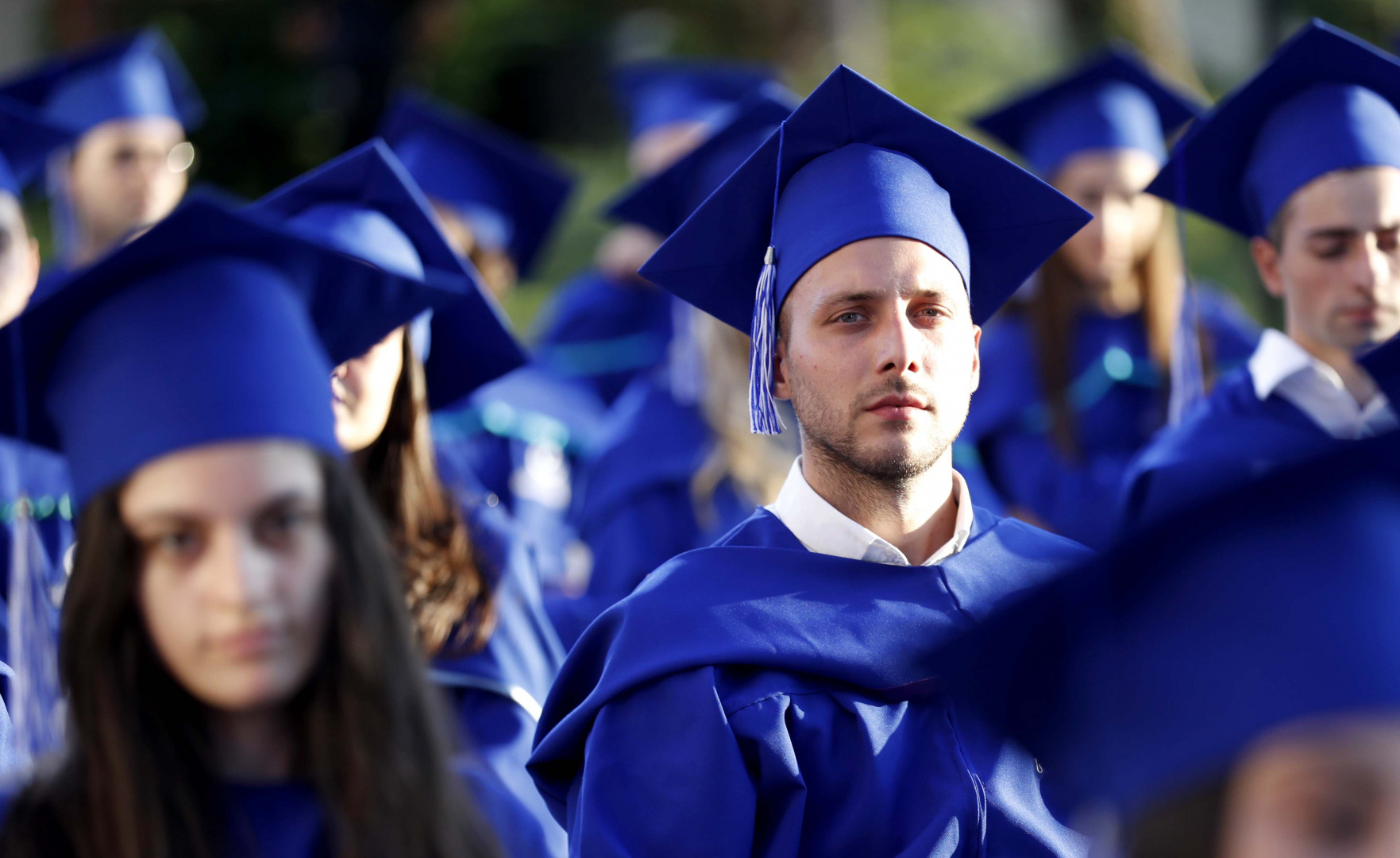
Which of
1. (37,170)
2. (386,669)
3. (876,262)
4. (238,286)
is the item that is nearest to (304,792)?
(386,669)

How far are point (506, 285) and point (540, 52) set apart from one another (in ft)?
27.6

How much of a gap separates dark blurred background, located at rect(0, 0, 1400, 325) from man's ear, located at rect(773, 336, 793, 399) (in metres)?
9.41

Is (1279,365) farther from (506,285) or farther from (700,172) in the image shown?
(506,285)

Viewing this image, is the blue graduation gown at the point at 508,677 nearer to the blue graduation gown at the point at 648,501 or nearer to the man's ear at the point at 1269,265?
the blue graduation gown at the point at 648,501

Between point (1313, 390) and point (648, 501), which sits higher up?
point (1313, 390)

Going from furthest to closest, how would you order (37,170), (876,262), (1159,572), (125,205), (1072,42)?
(1072,42)
(125,205)
(37,170)
(876,262)
(1159,572)

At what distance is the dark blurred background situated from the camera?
12945 mm

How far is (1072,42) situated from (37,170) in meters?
8.28

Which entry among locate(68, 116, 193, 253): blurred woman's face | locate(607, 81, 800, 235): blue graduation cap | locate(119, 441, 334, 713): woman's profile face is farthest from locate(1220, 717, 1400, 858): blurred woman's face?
locate(68, 116, 193, 253): blurred woman's face


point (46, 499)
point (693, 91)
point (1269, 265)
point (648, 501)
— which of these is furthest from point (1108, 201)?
point (46, 499)

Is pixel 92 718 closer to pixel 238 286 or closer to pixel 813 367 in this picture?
pixel 238 286

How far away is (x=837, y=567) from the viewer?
9.15ft

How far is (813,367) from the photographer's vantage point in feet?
9.16

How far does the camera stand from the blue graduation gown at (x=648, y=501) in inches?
210
